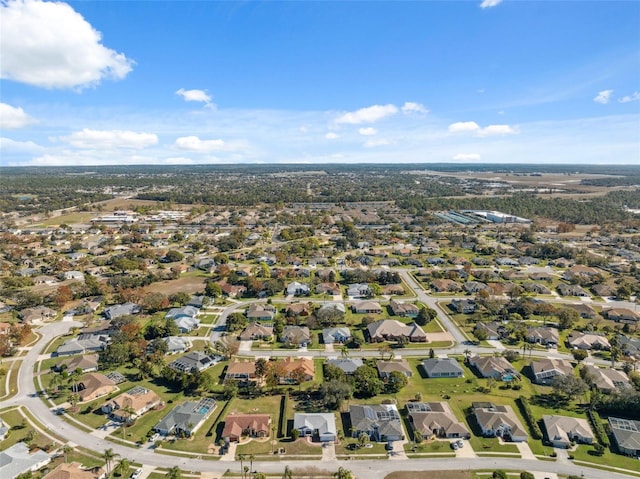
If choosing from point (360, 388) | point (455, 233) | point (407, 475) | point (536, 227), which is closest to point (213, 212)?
point (455, 233)

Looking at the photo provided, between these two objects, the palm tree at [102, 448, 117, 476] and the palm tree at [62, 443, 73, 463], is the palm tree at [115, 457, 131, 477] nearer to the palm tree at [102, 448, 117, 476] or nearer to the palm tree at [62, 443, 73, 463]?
the palm tree at [102, 448, 117, 476]

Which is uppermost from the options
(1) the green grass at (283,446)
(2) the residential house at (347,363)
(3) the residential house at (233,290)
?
(3) the residential house at (233,290)

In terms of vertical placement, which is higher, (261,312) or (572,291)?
(261,312)

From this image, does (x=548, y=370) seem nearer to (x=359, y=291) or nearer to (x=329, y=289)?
(x=359, y=291)

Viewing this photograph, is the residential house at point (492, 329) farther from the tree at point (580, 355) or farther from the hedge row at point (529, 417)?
the hedge row at point (529, 417)

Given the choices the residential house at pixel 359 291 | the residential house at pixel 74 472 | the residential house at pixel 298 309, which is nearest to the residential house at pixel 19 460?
the residential house at pixel 74 472

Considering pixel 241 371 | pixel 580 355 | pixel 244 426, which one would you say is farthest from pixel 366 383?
pixel 580 355
